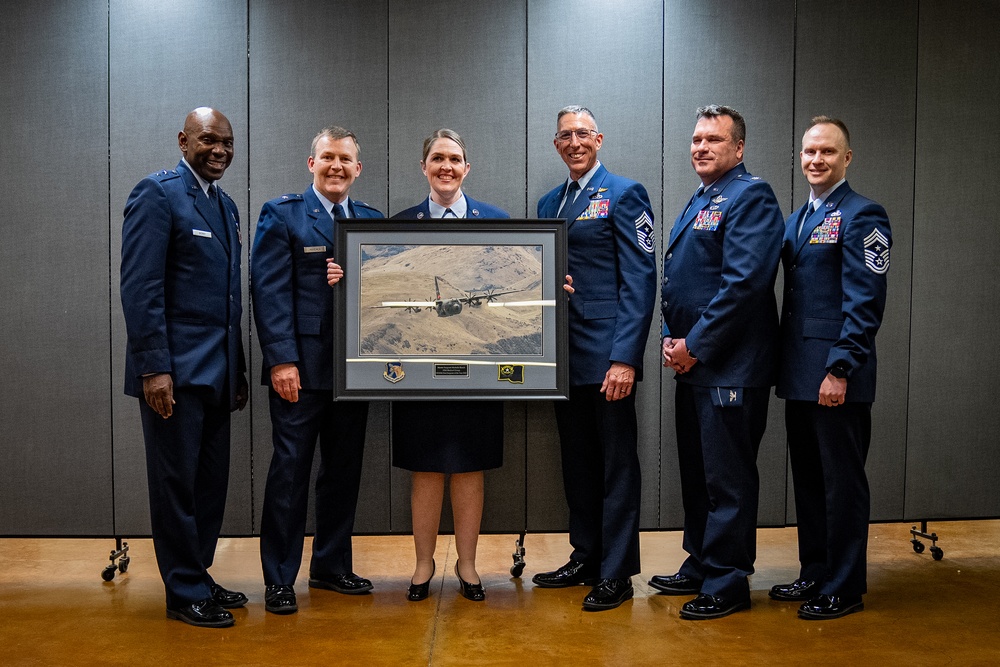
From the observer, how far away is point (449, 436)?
3.38 metres

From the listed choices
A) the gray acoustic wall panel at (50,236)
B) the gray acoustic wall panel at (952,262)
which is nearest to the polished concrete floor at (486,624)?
the gray acoustic wall panel at (952,262)

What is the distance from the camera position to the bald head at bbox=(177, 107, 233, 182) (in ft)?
10.7

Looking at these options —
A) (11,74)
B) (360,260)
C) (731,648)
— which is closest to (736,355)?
(731,648)

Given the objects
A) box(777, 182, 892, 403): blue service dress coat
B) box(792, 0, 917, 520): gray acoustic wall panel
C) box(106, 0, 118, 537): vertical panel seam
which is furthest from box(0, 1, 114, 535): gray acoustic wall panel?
box(792, 0, 917, 520): gray acoustic wall panel

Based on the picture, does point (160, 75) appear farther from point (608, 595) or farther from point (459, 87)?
point (608, 595)

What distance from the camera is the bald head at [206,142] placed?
3262mm

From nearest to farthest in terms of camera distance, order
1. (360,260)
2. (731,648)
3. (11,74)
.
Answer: (731,648) < (360,260) < (11,74)

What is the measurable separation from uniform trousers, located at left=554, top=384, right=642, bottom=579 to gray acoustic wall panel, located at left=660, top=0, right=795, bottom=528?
3.85ft

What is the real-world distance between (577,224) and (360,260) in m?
0.93

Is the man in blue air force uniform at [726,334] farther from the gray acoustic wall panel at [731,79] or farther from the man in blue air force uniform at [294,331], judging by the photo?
the man in blue air force uniform at [294,331]

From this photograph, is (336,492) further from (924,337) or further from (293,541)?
(924,337)

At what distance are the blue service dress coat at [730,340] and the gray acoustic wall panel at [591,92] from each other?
2.70 ft

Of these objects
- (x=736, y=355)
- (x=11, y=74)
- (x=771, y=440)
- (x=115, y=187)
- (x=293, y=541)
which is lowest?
(x=293, y=541)

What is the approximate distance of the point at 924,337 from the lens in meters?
4.30
